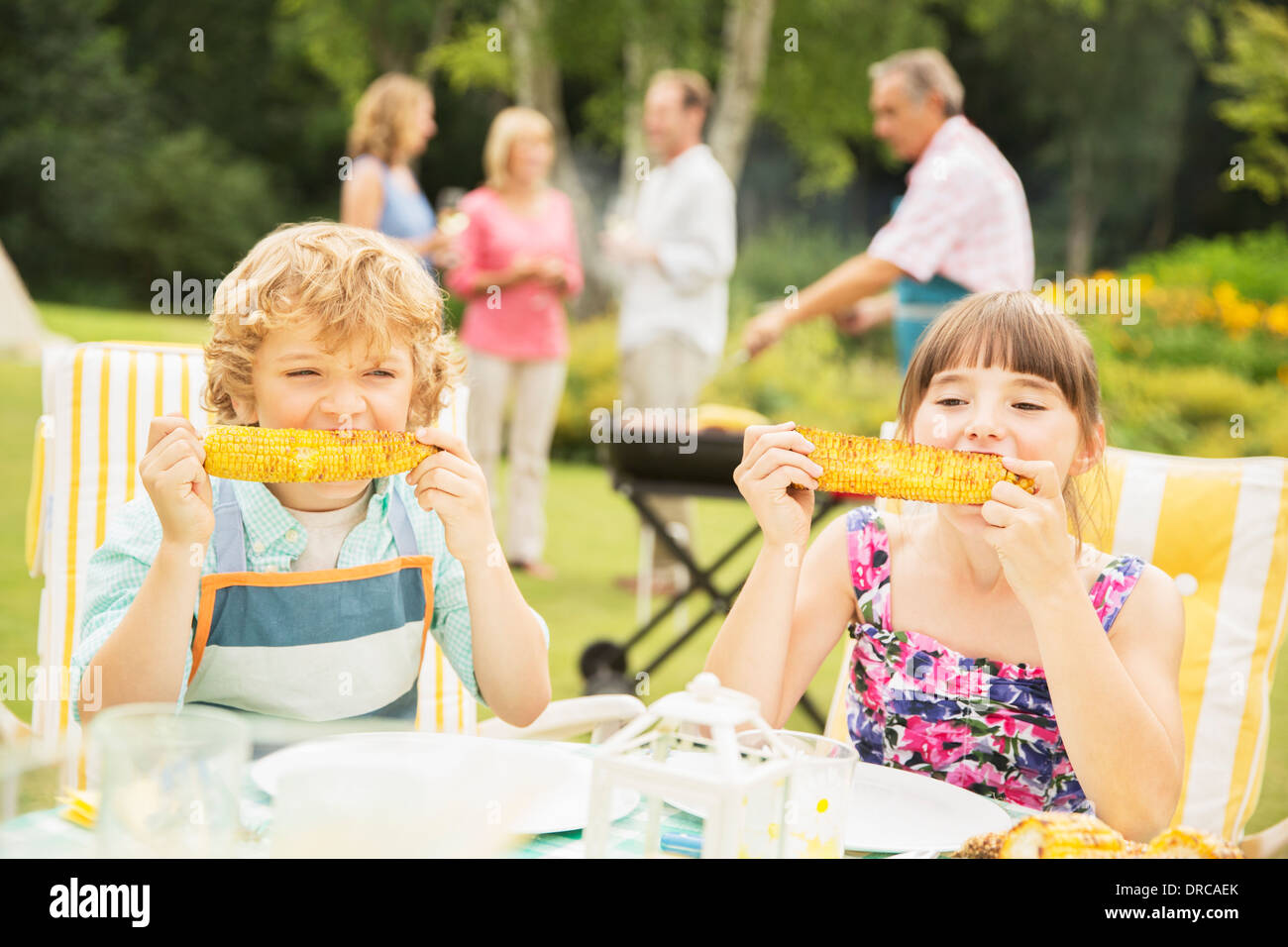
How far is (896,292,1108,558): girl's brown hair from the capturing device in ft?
6.54

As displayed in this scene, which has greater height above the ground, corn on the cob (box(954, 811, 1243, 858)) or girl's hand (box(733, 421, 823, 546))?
girl's hand (box(733, 421, 823, 546))

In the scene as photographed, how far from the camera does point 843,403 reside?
454 inches

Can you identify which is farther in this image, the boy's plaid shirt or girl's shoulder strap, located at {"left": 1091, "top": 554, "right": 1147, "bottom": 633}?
girl's shoulder strap, located at {"left": 1091, "top": 554, "right": 1147, "bottom": 633}

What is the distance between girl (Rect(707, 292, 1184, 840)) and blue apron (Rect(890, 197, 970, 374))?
8.44 ft

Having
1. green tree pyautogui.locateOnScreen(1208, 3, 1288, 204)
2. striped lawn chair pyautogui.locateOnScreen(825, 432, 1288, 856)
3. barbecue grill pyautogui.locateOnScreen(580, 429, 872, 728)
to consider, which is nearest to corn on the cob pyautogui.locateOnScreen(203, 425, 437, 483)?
striped lawn chair pyautogui.locateOnScreen(825, 432, 1288, 856)

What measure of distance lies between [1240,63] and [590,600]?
1161 centimetres

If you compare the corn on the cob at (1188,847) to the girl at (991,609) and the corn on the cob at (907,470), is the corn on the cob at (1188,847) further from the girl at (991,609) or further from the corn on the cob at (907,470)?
the corn on the cob at (907,470)

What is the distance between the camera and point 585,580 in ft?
23.3

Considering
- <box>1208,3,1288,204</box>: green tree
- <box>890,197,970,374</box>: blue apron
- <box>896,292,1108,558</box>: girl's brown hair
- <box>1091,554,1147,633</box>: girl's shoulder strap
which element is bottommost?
<box>1091,554,1147,633</box>: girl's shoulder strap

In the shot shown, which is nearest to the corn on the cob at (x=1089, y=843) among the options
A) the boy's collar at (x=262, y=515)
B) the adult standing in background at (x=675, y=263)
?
the boy's collar at (x=262, y=515)

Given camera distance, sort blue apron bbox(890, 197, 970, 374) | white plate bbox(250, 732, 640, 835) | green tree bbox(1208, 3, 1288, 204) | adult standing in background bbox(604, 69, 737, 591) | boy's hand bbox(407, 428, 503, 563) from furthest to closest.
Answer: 1. green tree bbox(1208, 3, 1288, 204)
2. adult standing in background bbox(604, 69, 737, 591)
3. blue apron bbox(890, 197, 970, 374)
4. boy's hand bbox(407, 428, 503, 563)
5. white plate bbox(250, 732, 640, 835)

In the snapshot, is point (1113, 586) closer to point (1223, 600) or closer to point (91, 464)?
point (1223, 600)

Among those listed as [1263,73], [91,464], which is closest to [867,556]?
[91,464]

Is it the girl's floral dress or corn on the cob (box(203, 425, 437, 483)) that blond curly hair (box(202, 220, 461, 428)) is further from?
the girl's floral dress
